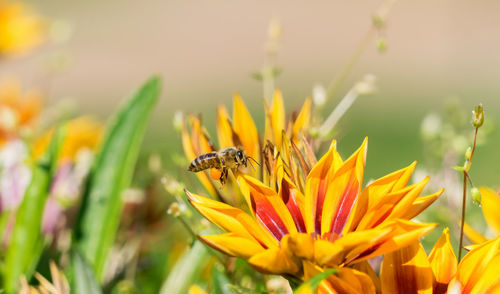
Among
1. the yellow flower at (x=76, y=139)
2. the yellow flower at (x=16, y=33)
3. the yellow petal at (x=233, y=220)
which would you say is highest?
the yellow flower at (x=16, y=33)

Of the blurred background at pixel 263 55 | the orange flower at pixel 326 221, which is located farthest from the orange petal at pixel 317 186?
the blurred background at pixel 263 55

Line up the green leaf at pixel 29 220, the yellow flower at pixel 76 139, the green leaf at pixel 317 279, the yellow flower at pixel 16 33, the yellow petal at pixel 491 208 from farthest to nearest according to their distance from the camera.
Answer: the yellow flower at pixel 16 33, the yellow flower at pixel 76 139, the green leaf at pixel 29 220, the yellow petal at pixel 491 208, the green leaf at pixel 317 279

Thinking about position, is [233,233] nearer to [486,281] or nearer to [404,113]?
[486,281]

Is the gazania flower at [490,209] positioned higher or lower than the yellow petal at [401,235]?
lower

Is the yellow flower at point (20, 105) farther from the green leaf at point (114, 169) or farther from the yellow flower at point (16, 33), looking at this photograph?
the yellow flower at point (16, 33)

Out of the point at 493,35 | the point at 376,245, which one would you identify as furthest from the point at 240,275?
the point at 493,35

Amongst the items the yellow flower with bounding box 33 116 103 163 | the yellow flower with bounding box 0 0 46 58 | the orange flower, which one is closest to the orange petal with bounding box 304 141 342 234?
the orange flower

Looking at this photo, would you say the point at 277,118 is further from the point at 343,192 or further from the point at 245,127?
the point at 343,192
